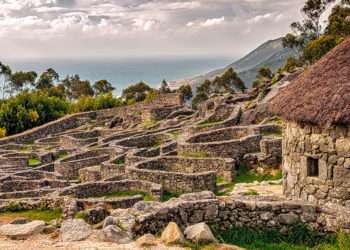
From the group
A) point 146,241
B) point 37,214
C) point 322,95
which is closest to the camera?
point 146,241

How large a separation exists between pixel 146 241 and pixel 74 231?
157 cm

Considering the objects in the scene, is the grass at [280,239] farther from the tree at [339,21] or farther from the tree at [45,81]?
the tree at [45,81]

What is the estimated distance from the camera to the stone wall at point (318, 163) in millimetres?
12141

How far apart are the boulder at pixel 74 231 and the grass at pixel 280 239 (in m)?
2.66

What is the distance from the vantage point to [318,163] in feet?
42.0

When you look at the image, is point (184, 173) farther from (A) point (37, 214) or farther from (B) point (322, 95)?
(B) point (322, 95)

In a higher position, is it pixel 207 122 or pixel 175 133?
pixel 207 122

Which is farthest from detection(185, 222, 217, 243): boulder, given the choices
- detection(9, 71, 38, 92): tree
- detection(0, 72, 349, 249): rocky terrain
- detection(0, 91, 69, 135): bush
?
detection(9, 71, 38, 92): tree

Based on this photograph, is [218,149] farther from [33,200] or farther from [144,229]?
[144,229]

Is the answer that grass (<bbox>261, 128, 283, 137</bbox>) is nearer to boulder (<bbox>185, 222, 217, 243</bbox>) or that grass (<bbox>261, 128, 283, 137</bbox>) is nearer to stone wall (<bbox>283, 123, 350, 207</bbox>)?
stone wall (<bbox>283, 123, 350, 207</bbox>)

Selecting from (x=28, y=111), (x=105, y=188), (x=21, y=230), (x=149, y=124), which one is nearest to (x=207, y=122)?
(x=149, y=124)

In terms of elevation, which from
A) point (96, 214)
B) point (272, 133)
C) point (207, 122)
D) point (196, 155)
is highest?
point (207, 122)

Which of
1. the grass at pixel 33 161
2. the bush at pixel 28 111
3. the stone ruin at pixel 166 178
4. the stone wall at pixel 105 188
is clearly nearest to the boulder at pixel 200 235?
the stone ruin at pixel 166 178

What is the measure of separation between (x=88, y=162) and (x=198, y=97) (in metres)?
62.5
